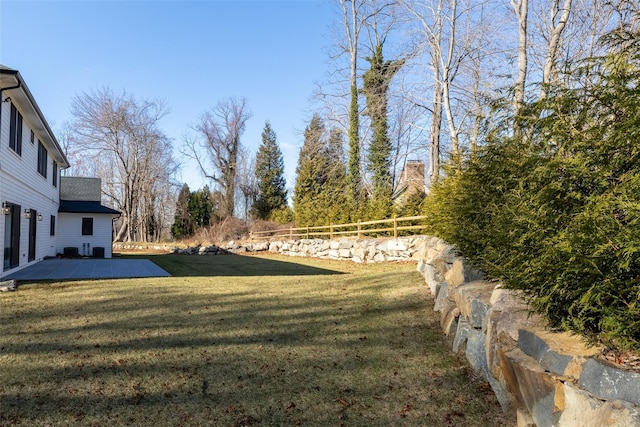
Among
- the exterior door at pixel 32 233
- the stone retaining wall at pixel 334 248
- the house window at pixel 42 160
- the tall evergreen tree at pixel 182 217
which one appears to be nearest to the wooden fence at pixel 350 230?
the stone retaining wall at pixel 334 248

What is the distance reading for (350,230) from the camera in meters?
18.0

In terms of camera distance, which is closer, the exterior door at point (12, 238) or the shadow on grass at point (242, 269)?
the exterior door at point (12, 238)

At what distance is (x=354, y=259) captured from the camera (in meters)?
15.4

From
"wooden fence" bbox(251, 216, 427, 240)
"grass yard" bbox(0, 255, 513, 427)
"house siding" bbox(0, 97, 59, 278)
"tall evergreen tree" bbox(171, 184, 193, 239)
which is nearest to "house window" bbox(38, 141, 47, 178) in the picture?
"house siding" bbox(0, 97, 59, 278)

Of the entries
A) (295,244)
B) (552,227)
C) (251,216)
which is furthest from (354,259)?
(251,216)

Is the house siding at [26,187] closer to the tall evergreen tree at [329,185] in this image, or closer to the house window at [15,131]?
the house window at [15,131]

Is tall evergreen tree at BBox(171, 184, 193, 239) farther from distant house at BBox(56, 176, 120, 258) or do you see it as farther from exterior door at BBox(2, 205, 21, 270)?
exterior door at BBox(2, 205, 21, 270)

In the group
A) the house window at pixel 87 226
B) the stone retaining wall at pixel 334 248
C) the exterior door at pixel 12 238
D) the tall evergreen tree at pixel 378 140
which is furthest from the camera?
the tall evergreen tree at pixel 378 140

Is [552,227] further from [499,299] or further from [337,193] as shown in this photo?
[337,193]

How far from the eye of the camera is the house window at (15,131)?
9273 millimetres

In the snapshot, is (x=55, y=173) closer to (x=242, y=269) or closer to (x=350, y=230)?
(x=242, y=269)

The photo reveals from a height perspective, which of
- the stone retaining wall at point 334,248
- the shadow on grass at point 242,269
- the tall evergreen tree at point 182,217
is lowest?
the shadow on grass at point 242,269

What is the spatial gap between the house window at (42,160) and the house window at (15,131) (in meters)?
3.19

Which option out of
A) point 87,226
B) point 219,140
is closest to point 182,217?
point 219,140
